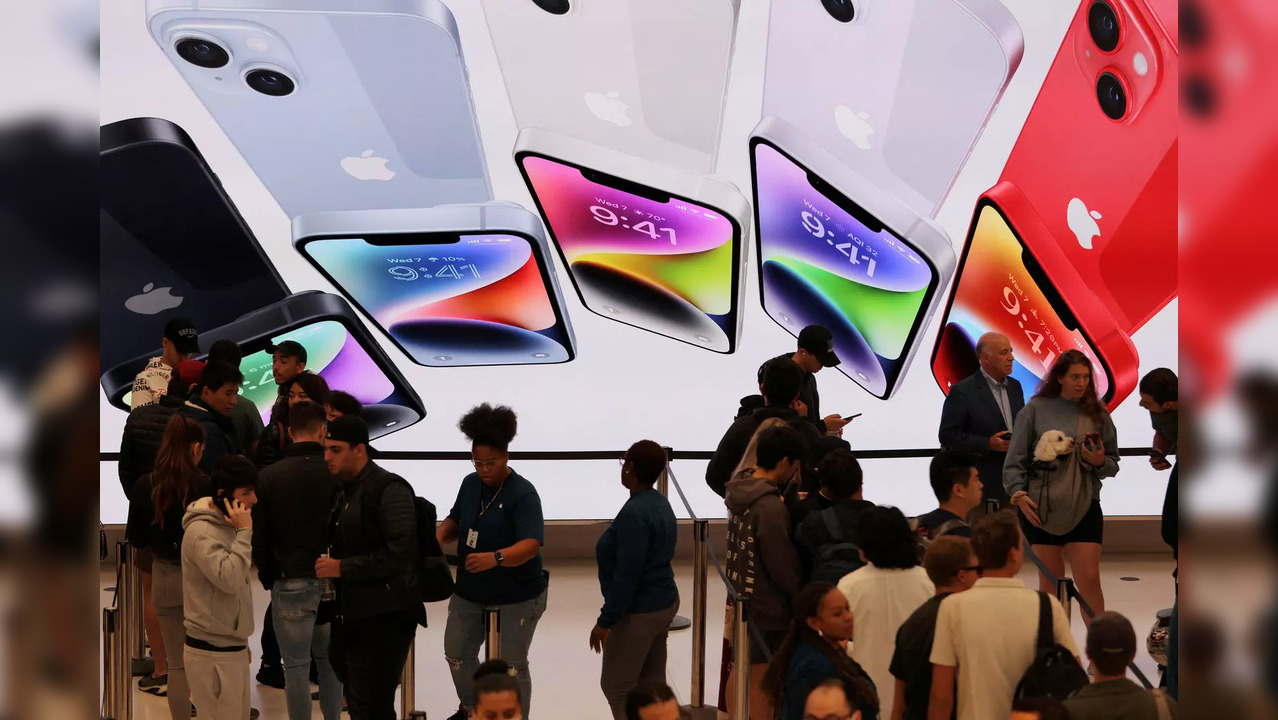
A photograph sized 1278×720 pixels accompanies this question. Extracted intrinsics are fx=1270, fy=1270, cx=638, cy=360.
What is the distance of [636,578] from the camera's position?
461cm

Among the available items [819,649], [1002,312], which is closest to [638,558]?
[819,649]

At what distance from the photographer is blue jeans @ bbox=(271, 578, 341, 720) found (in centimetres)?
469

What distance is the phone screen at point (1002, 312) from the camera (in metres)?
7.68

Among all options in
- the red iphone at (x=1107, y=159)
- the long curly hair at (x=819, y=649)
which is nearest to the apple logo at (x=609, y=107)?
the red iphone at (x=1107, y=159)

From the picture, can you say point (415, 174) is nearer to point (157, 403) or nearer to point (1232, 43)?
point (157, 403)

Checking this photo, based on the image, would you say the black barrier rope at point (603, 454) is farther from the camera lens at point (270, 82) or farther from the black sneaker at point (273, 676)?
the camera lens at point (270, 82)

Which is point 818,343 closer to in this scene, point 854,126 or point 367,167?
point 854,126

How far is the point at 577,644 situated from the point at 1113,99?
4.46 m

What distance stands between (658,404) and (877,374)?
138cm

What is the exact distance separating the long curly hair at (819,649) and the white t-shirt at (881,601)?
29cm

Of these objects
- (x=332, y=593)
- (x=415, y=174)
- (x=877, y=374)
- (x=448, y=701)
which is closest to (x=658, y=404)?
(x=877, y=374)

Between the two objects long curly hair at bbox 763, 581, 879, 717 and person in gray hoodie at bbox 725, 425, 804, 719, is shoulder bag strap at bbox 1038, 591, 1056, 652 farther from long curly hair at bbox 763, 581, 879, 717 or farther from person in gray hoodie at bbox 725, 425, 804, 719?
person in gray hoodie at bbox 725, 425, 804, 719

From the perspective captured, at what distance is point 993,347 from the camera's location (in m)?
5.94

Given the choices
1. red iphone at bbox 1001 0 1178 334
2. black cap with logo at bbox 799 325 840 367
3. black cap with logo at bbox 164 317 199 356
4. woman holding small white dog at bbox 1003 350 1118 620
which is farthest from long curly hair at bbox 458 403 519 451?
red iphone at bbox 1001 0 1178 334
